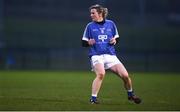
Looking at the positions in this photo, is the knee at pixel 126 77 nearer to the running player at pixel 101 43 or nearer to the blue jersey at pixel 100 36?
the running player at pixel 101 43

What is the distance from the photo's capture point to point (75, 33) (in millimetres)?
41125

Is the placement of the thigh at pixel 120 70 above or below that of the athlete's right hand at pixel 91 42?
below

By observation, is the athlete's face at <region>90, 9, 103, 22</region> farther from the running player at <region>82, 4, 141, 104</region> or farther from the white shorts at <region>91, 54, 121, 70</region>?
the white shorts at <region>91, 54, 121, 70</region>

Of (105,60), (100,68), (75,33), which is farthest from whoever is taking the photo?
(75,33)

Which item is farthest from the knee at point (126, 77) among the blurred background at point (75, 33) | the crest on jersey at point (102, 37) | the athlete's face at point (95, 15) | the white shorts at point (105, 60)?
the blurred background at point (75, 33)

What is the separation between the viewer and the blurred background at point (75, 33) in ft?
127

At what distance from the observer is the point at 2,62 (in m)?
37.8

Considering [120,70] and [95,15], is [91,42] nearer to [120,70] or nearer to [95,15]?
[95,15]

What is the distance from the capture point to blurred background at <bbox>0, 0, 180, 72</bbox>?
38.6 m

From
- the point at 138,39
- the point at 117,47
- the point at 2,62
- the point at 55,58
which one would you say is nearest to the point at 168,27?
the point at 138,39

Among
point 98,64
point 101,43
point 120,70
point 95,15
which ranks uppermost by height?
point 95,15

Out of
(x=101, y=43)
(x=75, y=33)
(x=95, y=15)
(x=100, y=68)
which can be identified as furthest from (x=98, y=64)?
(x=75, y=33)

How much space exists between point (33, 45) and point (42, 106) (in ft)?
95.2

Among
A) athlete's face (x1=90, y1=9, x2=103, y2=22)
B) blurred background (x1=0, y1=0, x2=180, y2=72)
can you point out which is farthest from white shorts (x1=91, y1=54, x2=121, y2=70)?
blurred background (x1=0, y1=0, x2=180, y2=72)
